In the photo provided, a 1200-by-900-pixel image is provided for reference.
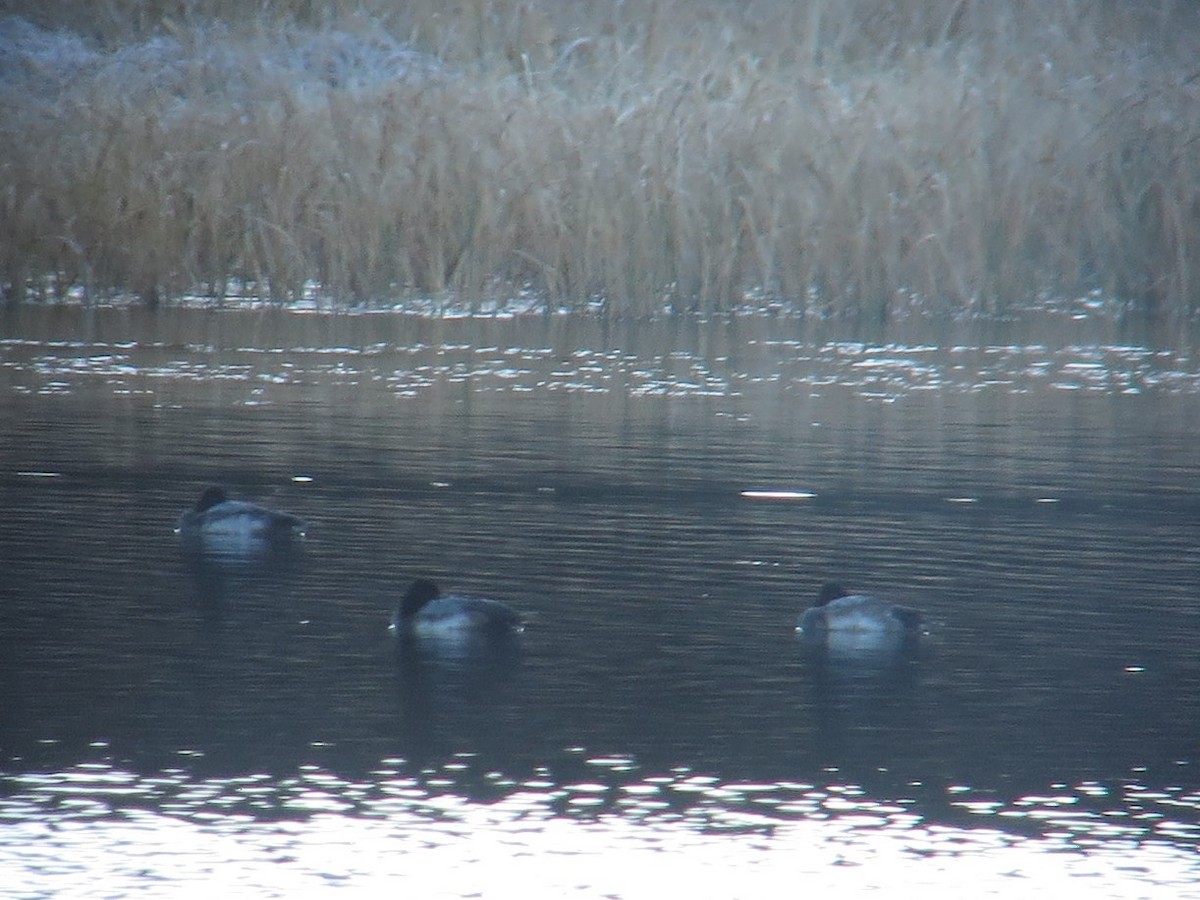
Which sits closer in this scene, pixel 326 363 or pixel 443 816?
pixel 443 816

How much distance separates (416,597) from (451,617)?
0.14 meters

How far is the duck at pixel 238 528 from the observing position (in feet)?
23.6

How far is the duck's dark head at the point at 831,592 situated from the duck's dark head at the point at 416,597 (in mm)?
1009

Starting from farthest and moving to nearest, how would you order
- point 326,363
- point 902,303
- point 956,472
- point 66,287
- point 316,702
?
point 66,287
point 902,303
point 326,363
point 956,472
point 316,702

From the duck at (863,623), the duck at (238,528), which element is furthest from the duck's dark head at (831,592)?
the duck at (238,528)

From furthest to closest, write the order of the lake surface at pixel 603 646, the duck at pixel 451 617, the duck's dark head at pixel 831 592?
the duck's dark head at pixel 831 592
the duck at pixel 451 617
the lake surface at pixel 603 646

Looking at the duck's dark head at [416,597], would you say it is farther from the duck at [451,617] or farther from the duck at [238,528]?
the duck at [238,528]

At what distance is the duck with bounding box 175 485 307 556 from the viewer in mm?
7191

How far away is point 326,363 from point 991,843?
8.82 metres

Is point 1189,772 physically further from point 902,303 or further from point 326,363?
point 902,303

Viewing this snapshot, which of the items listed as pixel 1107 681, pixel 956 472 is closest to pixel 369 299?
pixel 956 472

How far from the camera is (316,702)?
5141 mm

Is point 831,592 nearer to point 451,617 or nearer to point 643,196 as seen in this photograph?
point 451,617

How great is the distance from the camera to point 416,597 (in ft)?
19.5
